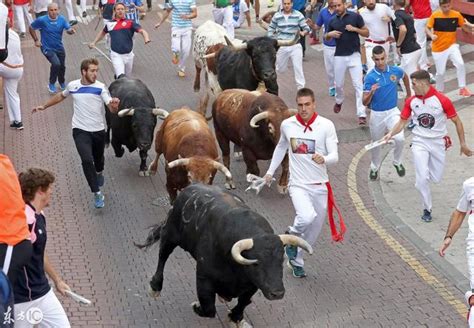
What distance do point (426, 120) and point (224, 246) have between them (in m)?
4.37

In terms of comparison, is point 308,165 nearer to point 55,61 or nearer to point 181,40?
point 55,61

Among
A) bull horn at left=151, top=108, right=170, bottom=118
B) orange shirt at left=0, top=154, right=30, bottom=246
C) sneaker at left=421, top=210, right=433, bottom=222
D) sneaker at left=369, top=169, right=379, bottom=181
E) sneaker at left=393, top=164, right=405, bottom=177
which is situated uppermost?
orange shirt at left=0, top=154, right=30, bottom=246

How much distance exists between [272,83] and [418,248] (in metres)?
4.98

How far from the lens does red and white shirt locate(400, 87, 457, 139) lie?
39.2 feet

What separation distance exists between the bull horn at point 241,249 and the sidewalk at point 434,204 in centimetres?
314

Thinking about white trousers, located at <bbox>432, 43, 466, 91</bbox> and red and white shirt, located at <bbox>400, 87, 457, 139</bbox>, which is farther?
white trousers, located at <bbox>432, 43, 466, 91</bbox>

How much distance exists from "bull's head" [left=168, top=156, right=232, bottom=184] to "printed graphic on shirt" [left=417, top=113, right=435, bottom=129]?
8.44ft

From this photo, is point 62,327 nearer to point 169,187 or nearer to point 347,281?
point 347,281

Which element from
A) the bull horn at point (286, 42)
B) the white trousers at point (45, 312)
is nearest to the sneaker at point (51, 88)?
the bull horn at point (286, 42)

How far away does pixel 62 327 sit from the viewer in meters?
7.79

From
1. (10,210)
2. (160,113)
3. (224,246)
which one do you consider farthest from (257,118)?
(10,210)

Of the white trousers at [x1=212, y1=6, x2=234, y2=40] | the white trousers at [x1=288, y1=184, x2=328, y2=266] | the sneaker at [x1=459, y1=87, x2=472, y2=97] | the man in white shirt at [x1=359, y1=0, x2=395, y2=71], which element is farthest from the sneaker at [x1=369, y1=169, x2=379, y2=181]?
the white trousers at [x1=212, y1=6, x2=234, y2=40]

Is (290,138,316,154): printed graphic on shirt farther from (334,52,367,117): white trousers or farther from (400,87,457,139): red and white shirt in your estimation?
(334,52,367,117): white trousers

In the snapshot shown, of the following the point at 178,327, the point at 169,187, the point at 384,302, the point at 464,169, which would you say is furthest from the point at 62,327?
the point at 464,169
